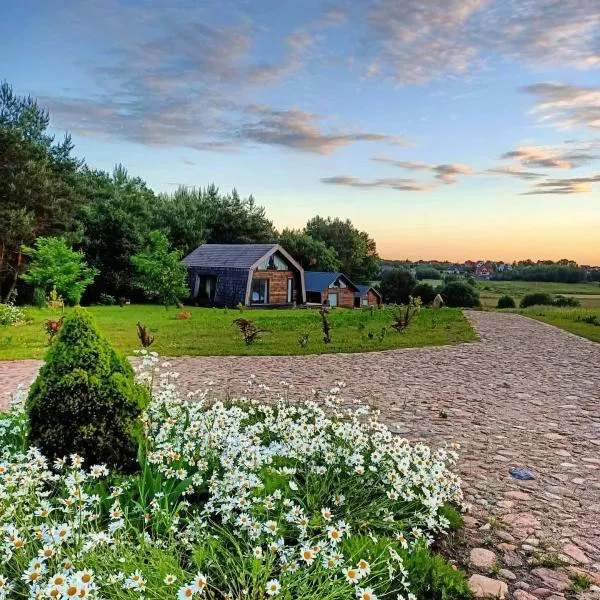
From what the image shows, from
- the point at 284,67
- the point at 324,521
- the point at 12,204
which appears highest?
the point at 284,67

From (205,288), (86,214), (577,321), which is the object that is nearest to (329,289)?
(205,288)

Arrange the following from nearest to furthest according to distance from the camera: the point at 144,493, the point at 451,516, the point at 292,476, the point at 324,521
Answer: the point at 324,521 → the point at 144,493 → the point at 292,476 → the point at 451,516

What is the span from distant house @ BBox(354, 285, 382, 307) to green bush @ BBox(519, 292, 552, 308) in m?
10.3

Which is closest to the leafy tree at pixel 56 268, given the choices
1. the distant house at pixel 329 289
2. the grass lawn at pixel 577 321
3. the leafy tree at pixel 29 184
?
the leafy tree at pixel 29 184

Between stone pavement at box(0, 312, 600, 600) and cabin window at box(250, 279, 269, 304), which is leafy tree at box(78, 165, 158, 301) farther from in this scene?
stone pavement at box(0, 312, 600, 600)

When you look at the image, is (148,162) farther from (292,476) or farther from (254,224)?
(254,224)

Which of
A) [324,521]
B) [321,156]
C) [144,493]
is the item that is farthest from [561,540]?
[321,156]

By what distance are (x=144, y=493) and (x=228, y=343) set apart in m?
10.1

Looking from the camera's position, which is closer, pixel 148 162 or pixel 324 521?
pixel 324 521

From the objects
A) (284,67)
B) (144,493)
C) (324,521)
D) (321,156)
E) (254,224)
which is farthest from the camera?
(254,224)

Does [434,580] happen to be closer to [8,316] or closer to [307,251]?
[8,316]

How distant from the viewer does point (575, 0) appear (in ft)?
32.5

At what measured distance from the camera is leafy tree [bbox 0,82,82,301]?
25.4 m

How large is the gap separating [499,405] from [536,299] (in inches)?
1111
